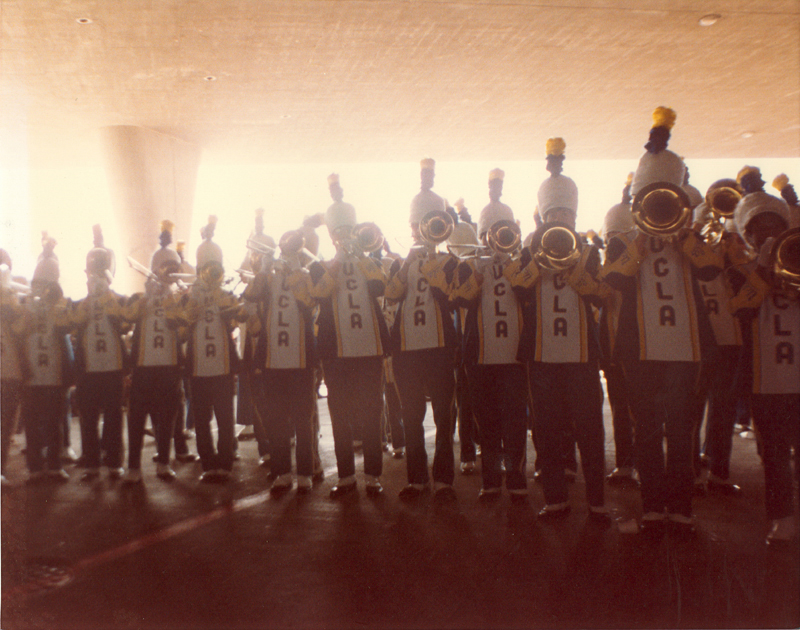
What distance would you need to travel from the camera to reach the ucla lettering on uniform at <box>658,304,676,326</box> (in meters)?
2.81

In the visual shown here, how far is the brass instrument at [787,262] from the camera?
268 cm

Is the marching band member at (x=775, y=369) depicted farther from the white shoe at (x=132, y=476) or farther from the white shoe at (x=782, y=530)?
the white shoe at (x=132, y=476)

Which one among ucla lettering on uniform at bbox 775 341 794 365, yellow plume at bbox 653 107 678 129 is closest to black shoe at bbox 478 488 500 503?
ucla lettering on uniform at bbox 775 341 794 365

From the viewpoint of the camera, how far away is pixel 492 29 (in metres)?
4.64

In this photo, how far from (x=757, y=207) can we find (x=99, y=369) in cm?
452

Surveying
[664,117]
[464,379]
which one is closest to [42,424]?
[464,379]

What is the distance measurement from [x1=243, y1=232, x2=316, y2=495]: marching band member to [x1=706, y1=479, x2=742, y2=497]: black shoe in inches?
106

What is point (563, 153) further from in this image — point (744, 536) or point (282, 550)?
point (282, 550)

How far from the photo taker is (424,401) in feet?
12.0

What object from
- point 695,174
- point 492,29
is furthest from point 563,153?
point 492,29

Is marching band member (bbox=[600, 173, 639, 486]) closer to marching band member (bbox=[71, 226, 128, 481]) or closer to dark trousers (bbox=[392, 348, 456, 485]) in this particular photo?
dark trousers (bbox=[392, 348, 456, 485])

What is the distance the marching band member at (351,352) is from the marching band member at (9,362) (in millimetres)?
2193

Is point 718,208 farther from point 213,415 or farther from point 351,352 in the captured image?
point 213,415

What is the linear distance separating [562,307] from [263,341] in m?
2.09
